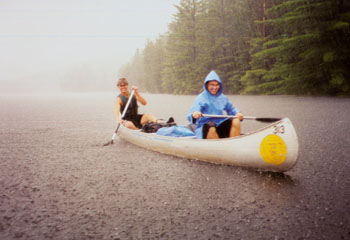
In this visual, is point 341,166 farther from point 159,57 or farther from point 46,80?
point 46,80

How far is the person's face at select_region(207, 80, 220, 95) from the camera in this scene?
4117 millimetres

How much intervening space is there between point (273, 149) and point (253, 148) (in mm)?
248

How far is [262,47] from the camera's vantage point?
2133 centimetres

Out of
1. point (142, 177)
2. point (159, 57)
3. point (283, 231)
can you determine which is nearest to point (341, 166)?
point (283, 231)

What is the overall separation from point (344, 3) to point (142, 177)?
584 inches

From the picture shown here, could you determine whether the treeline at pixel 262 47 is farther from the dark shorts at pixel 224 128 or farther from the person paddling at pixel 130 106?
the dark shorts at pixel 224 128

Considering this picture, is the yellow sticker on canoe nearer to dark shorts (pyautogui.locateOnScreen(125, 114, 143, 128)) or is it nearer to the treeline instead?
dark shorts (pyautogui.locateOnScreen(125, 114, 143, 128))

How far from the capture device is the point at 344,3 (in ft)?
41.4

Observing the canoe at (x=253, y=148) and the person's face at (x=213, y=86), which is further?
the person's face at (x=213, y=86)

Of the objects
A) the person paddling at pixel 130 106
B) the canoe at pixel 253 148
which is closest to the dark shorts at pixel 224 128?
the canoe at pixel 253 148

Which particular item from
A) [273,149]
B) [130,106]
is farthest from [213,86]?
[130,106]

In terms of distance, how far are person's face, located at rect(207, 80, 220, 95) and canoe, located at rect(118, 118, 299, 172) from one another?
994 millimetres

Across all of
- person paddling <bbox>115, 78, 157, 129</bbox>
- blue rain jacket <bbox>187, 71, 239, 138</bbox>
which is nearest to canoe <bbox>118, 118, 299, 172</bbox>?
blue rain jacket <bbox>187, 71, 239, 138</bbox>

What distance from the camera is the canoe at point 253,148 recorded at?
283 centimetres
